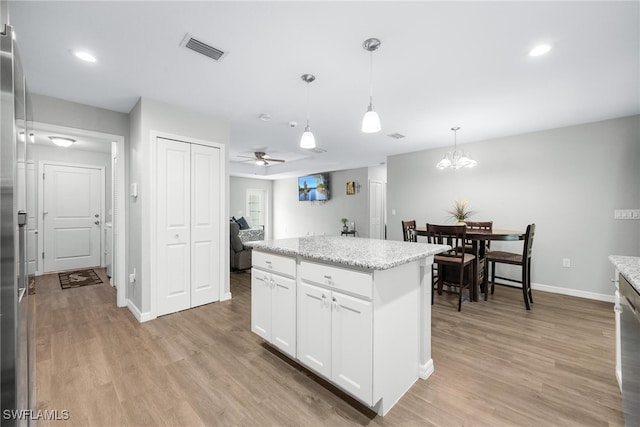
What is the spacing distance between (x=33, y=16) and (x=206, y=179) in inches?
74.1

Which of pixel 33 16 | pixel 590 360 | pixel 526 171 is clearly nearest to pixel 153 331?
pixel 33 16

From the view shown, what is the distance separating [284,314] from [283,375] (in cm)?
41

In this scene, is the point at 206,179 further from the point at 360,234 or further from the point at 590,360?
the point at 360,234

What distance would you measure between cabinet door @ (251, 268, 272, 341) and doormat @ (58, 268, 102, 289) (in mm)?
3655

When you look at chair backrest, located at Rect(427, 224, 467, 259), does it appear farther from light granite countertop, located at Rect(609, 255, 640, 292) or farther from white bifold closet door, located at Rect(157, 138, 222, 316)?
white bifold closet door, located at Rect(157, 138, 222, 316)

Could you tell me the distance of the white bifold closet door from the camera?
10.0 feet

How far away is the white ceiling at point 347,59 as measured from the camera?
1.70 m

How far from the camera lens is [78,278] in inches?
184

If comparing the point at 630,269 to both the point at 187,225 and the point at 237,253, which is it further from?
the point at 237,253

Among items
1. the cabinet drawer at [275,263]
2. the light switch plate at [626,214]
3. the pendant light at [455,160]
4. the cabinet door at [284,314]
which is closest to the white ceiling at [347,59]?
the pendant light at [455,160]

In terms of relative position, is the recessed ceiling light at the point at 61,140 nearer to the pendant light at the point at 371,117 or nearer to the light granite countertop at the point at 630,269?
the pendant light at the point at 371,117

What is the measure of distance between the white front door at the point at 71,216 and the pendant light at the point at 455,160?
6.34 metres

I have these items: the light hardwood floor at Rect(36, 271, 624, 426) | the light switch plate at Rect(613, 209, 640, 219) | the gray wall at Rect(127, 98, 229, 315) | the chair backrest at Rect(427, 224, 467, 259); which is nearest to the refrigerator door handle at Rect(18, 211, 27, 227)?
the light hardwood floor at Rect(36, 271, 624, 426)

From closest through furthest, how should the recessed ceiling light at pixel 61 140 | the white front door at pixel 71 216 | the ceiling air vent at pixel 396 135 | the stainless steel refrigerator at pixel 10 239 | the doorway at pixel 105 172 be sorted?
1. the stainless steel refrigerator at pixel 10 239
2. the doorway at pixel 105 172
3. the ceiling air vent at pixel 396 135
4. the recessed ceiling light at pixel 61 140
5. the white front door at pixel 71 216
